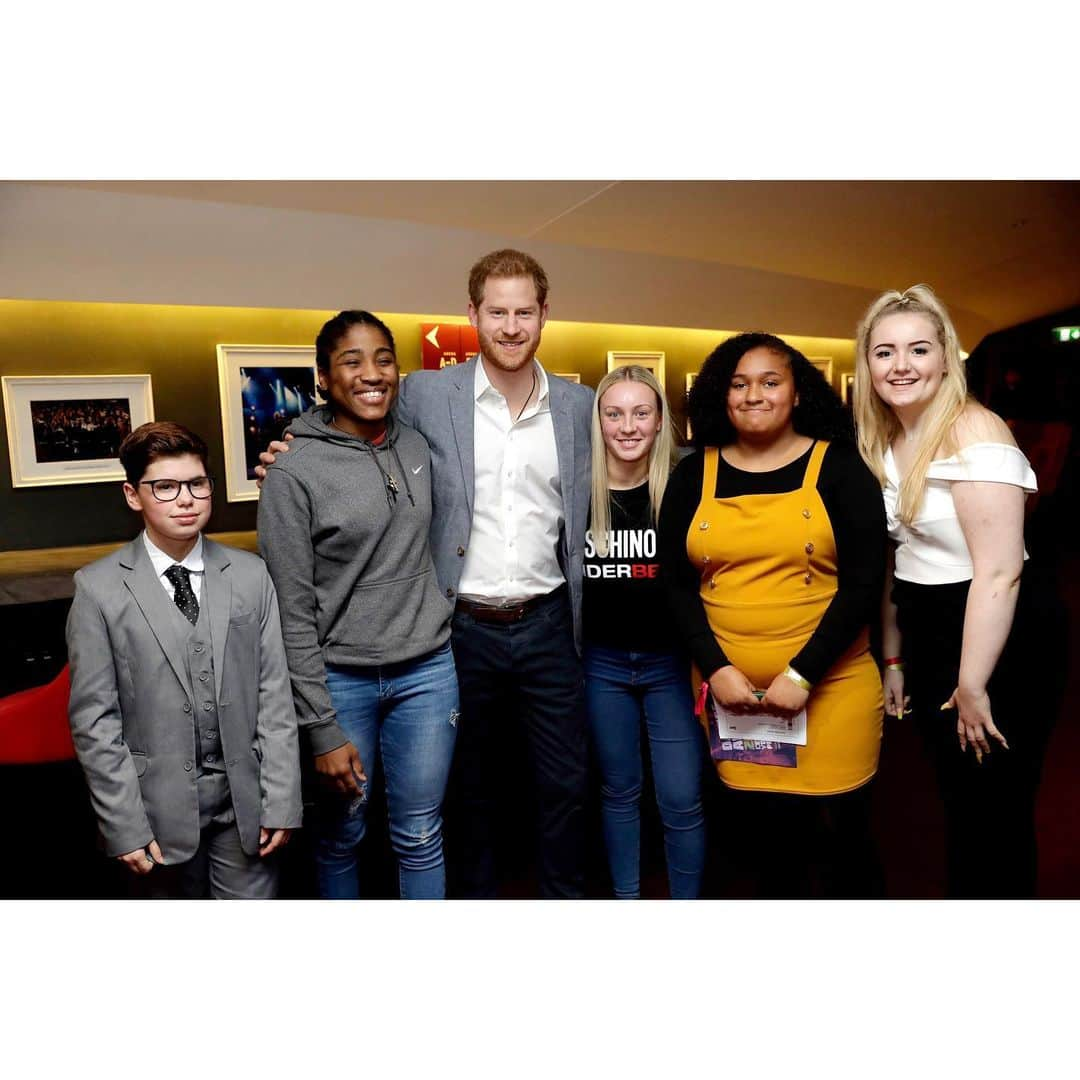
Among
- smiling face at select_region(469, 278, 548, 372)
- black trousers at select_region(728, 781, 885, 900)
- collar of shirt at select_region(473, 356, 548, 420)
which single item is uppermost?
smiling face at select_region(469, 278, 548, 372)

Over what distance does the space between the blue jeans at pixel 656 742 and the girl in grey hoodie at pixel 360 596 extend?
45 cm

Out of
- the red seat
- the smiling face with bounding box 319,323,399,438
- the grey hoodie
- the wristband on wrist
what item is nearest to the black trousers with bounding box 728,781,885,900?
the wristband on wrist

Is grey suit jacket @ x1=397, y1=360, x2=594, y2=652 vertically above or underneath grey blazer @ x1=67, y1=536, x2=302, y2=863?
above

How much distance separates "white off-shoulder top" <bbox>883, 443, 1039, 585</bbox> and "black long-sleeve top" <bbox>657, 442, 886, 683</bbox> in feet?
0.34

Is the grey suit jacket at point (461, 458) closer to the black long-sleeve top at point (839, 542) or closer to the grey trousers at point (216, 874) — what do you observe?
the black long-sleeve top at point (839, 542)

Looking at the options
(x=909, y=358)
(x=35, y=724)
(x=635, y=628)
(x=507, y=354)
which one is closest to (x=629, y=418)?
(x=507, y=354)

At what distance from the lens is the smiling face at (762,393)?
2.06m

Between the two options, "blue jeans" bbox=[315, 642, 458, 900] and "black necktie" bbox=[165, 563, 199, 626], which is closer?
"black necktie" bbox=[165, 563, 199, 626]

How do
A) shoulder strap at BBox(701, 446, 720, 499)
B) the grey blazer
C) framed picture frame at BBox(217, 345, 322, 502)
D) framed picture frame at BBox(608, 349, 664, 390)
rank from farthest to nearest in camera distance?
framed picture frame at BBox(608, 349, 664, 390) → framed picture frame at BBox(217, 345, 322, 502) → shoulder strap at BBox(701, 446, 720, 499) → the grey blazer

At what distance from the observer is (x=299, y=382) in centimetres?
400

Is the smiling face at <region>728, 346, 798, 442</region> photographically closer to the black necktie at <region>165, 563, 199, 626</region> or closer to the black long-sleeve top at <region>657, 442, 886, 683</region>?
the black long-sleeve top at <region>657, 442, 886, 683</region>

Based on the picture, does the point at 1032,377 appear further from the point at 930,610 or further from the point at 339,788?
the point at 339,788

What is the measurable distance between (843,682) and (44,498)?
3225 mm

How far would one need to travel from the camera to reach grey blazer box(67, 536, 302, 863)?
1.93m
